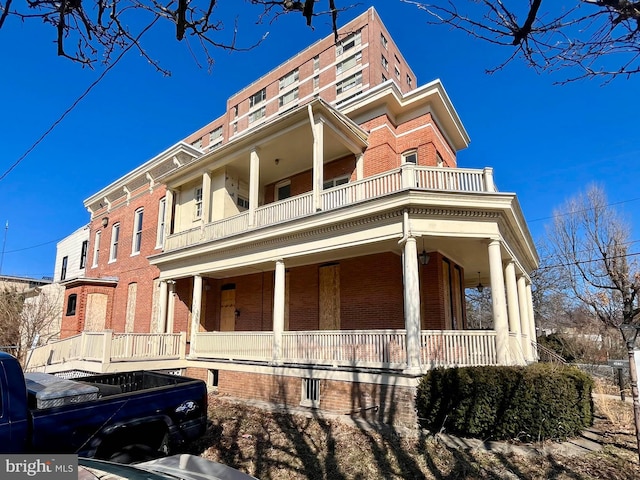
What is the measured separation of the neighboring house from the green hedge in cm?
83

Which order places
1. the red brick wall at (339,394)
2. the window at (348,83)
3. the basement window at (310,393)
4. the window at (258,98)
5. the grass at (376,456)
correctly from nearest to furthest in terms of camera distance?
the grass at (376,456), the red brick wall at (339,394), the basement window at (310,393), the window at (348,83), the window at (258,98)

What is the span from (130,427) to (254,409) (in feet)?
19.0

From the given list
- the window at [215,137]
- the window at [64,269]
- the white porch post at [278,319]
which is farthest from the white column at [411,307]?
the window at [215,137]

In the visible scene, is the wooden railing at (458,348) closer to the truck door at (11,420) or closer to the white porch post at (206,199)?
the truck door at (11,420)

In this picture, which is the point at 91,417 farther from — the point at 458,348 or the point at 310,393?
the point at 458,348

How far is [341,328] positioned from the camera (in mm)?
13734

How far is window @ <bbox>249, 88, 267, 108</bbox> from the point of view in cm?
5144

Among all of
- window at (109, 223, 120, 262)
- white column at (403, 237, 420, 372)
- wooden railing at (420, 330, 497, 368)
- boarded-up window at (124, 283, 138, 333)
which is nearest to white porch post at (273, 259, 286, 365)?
white column at (403, 237, 420, 372)

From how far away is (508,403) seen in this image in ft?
24.9

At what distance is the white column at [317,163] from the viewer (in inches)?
459

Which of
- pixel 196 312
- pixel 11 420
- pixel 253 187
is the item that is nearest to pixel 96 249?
pixel 196 312

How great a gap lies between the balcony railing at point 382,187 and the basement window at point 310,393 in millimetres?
4759

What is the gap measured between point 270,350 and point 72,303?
15.4 metres

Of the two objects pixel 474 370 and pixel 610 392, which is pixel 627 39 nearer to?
pixel 474 370
